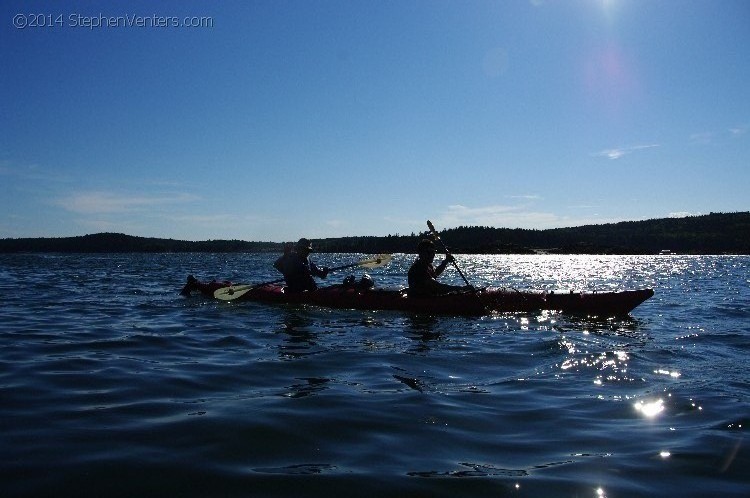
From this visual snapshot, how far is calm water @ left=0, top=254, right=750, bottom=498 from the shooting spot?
373 centimetres


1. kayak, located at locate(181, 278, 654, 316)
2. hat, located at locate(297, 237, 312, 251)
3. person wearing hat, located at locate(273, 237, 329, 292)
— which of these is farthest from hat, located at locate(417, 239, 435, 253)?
hat, located at locate(297, 237, 312, 251)

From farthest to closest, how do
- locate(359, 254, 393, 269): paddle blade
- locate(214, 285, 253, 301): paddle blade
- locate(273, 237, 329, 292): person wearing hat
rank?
locate(359, 254, 393, 269): paddle blade < locate(214, 285, 253, 301): paddle blade < locate(273, 237, 329, 292): person wearing hat

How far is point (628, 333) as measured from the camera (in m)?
10.8

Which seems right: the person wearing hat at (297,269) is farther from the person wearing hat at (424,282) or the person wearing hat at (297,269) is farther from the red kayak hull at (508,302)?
the person wearing hat at (424,282)

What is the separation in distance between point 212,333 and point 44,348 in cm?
276

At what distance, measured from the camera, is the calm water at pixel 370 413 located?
3730 millimetres

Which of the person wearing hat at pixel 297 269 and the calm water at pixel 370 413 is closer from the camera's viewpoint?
the calm water at pixel 370 413

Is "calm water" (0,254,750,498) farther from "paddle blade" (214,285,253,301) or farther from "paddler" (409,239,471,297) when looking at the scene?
"paddle blade" (214,285,253,301)

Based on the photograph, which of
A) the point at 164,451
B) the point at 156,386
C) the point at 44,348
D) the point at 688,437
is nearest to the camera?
the point at 164,451

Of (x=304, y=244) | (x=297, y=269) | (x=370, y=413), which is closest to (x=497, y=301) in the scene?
(x=304, y=244)

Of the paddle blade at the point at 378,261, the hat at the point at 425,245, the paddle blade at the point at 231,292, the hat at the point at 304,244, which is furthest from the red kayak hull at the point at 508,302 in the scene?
the paddle blade at the point at 231,292

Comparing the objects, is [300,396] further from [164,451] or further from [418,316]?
[418,316]

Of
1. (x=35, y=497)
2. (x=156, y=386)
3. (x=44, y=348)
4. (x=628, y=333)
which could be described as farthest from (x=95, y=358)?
(x=628, y=333)

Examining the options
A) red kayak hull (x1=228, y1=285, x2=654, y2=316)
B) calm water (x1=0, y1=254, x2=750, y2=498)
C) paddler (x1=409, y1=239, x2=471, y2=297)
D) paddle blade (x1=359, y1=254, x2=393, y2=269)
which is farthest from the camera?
paddle blade (x1=359, y1=254, x2=393, y2=269)
